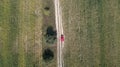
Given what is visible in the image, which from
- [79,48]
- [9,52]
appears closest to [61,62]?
[79,48]

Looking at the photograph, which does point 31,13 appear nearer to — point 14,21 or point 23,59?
point 14,21

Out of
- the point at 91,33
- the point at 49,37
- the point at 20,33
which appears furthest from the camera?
the point at 91,33

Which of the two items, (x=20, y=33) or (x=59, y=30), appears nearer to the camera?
(x=20, y=33)

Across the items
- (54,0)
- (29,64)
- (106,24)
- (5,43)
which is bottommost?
(29,64)

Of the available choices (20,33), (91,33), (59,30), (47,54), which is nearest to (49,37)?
(59,30)

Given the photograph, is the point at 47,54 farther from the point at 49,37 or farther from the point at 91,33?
the point at 91,33

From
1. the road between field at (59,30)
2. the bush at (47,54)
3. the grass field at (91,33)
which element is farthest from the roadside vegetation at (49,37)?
the grass field at (91,33)

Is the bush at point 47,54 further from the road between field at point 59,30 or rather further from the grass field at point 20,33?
the road between field at point 59,30

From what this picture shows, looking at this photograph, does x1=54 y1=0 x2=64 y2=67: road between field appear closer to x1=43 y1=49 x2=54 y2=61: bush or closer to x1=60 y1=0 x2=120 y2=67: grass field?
x1=60 y1=0 x2=120 y2=67: grass field
